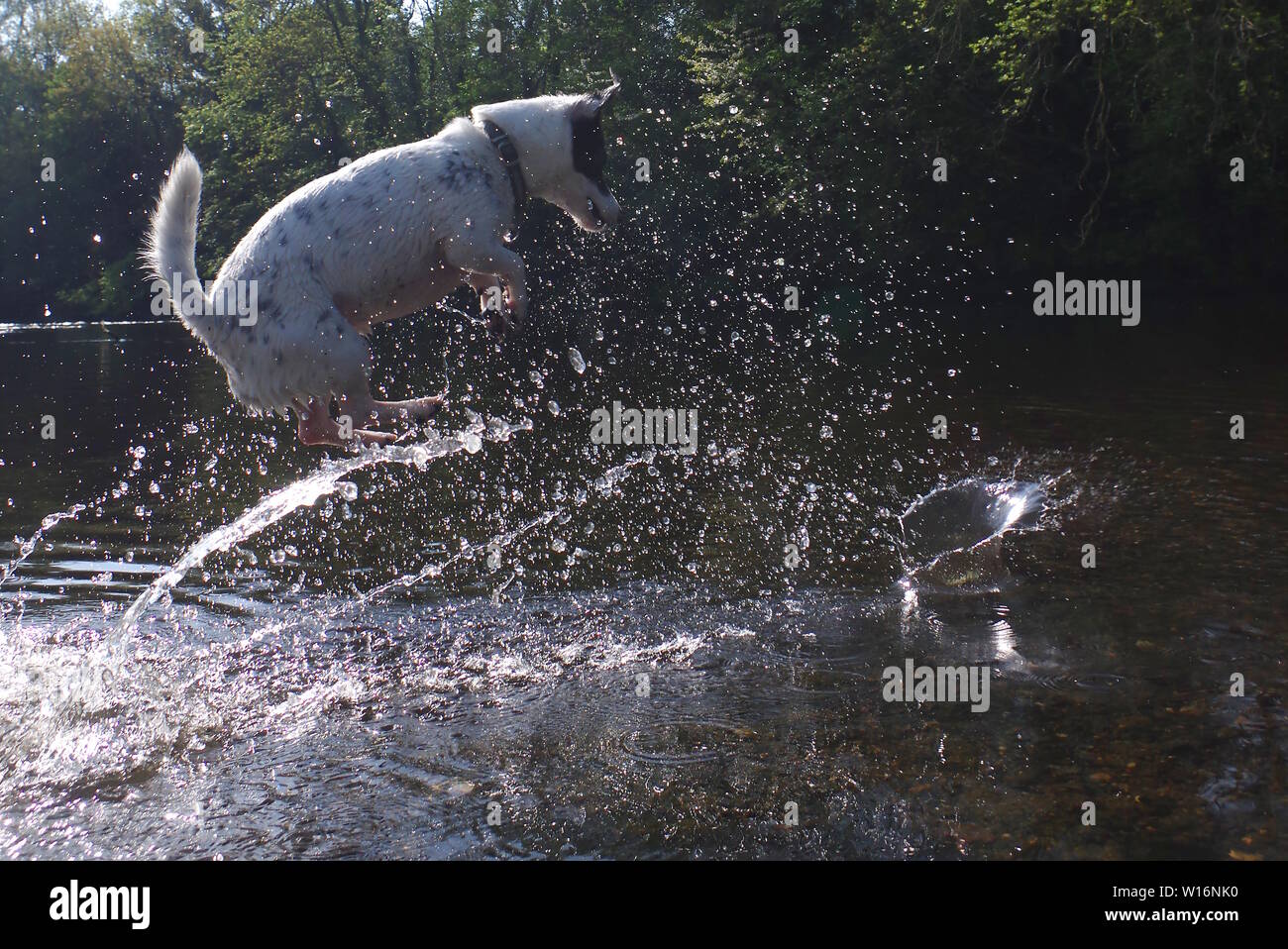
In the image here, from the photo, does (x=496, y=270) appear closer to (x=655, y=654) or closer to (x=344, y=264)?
(x=344, y=264)

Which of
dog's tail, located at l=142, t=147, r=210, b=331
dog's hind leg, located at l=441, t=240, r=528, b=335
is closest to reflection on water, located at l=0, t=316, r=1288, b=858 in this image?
dog's hind leg, located at l=441, t=240, r=528, b=335

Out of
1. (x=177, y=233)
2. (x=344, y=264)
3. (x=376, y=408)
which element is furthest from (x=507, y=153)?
(x=177, y=233)

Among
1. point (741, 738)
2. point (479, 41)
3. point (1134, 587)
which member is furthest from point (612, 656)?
point (479, 41)

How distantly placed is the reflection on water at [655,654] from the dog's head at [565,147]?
165cm

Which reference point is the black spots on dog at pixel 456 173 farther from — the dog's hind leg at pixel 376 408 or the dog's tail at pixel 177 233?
the dog's tail at pixel 177 233

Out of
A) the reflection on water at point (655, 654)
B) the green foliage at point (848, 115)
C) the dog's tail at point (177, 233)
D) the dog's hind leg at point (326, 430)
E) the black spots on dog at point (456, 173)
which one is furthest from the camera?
the green foliage at point (848, 115)

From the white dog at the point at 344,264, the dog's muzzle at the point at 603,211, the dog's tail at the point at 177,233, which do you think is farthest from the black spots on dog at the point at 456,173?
the dog's tail at the point at 177,233

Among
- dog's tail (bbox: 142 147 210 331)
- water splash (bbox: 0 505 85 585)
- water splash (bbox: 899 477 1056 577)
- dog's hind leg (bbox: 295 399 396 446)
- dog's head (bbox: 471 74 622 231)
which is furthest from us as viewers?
water splash (bbox: 0 505 85 585)

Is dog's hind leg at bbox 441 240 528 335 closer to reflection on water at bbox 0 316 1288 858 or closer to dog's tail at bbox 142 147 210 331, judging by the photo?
reflection on water at bbox 0 316 1288 858

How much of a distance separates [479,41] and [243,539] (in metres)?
27.7

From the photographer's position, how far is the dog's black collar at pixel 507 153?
6086 millimetres

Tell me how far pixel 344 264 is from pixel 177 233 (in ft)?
2.91

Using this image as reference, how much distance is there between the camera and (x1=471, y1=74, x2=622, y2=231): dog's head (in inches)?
242

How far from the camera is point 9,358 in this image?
2397cm
